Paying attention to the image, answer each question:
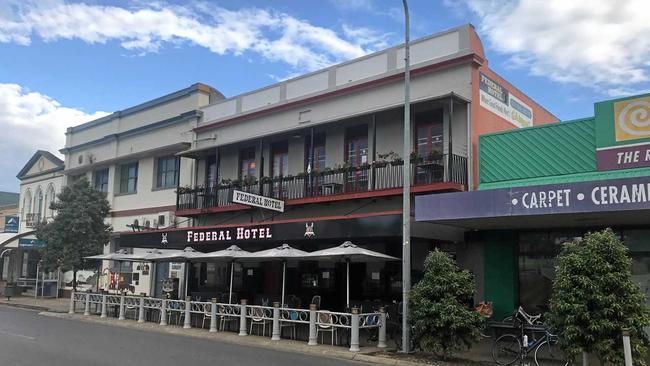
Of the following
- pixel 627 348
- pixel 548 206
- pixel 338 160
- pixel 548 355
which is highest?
pixel 338 160

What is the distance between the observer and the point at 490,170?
55.5 feet

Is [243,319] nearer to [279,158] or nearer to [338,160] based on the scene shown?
[338,160]

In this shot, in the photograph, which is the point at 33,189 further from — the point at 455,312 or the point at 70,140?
the point at 455,312

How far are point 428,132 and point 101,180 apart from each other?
70.2 feet

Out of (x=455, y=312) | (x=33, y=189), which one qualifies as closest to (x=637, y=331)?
(x=455, y=312)

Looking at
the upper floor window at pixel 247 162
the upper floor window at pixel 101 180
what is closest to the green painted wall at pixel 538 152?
the upper floor window at pixel 247 162

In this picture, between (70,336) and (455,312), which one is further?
(70,336)

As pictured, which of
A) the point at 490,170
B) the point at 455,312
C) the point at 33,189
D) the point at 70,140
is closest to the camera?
the point at 455,312

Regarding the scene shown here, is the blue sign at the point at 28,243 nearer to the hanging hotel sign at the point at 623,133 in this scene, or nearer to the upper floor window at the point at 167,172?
the upper floor window at the point at 167,172

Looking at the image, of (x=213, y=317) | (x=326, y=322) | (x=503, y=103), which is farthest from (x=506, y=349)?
(x=503, y=103)

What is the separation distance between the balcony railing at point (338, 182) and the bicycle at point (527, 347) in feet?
16.6

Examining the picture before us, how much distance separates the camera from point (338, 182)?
64.8ft

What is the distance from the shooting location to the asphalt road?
11312 millimetres

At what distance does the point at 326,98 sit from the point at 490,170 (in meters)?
6.77
